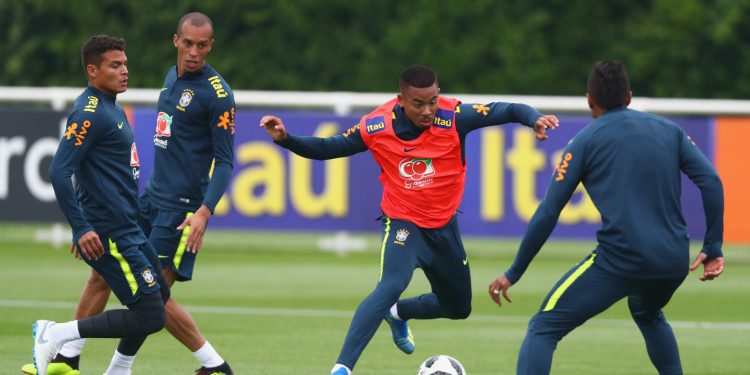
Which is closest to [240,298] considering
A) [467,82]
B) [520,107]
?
[520,107]

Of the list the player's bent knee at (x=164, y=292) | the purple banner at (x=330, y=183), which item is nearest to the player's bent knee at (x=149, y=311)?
the player's bent knee at (x=164, y=292)

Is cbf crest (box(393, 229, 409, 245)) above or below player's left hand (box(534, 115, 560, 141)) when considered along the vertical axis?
below

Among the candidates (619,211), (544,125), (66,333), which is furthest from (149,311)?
(619,211)

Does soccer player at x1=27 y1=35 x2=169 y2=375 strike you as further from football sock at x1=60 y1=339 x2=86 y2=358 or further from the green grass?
the green grass

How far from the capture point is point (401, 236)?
9859 mm

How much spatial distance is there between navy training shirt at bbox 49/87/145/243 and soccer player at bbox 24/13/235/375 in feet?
2.09

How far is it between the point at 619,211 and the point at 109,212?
9.91ft

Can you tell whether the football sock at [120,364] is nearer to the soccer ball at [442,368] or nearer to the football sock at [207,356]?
the football sock at [207,356]

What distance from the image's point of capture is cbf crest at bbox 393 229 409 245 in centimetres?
984

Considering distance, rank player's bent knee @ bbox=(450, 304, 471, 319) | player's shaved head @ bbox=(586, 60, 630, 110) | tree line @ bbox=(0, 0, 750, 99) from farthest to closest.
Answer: tree line @ bbox=(0, 0, 750, 99) < player's bent knee @ bbox=(450, 304, 471, 319) < player's shaved head @ bbox=(586, 60, 630, 110)

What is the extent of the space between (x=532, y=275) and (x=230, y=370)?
8264 millimetres

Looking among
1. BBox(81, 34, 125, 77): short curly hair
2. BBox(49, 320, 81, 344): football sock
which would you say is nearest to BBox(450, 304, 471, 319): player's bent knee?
BBox(49, 320, 81, 344): football sock

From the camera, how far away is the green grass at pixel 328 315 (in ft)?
37.2

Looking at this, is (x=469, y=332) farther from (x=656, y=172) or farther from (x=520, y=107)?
(x=656, y=172)
